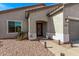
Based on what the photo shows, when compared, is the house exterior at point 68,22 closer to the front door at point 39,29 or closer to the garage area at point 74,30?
the garage area at point 74,30

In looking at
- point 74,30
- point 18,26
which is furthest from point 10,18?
point 74,30

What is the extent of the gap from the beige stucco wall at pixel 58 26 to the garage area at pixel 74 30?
3.75ft

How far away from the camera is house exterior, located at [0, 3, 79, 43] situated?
1433 cm

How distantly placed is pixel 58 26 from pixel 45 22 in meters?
3.32

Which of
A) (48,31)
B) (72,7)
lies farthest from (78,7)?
(48,31)

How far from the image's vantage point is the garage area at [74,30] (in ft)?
49.0

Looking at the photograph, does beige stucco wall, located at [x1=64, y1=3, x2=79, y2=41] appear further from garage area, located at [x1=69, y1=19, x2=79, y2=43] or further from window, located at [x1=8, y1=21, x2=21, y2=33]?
window, located at [x1=8, y1=21, x2=21, y2=33]

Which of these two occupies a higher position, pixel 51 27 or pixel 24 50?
pixel 51 27

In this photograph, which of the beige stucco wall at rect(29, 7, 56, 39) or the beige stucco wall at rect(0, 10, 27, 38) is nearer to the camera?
the beige stucco wall at rect(29, 7, 56, 39)

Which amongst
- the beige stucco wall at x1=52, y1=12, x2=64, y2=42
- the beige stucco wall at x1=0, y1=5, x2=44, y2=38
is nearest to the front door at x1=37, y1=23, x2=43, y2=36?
the beige stucco wall at x1=0, y1=5, x2=44, y2=38

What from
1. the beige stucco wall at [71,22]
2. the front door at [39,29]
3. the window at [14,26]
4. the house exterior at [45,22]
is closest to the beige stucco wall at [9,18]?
the house exterior at [45,22]

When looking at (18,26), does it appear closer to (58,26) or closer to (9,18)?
(9,18)

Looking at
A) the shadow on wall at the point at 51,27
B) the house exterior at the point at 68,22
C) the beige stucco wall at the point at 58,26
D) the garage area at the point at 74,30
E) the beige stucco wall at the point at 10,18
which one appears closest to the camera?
the house exterior at the point at 68,22

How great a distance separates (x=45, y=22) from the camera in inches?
734
